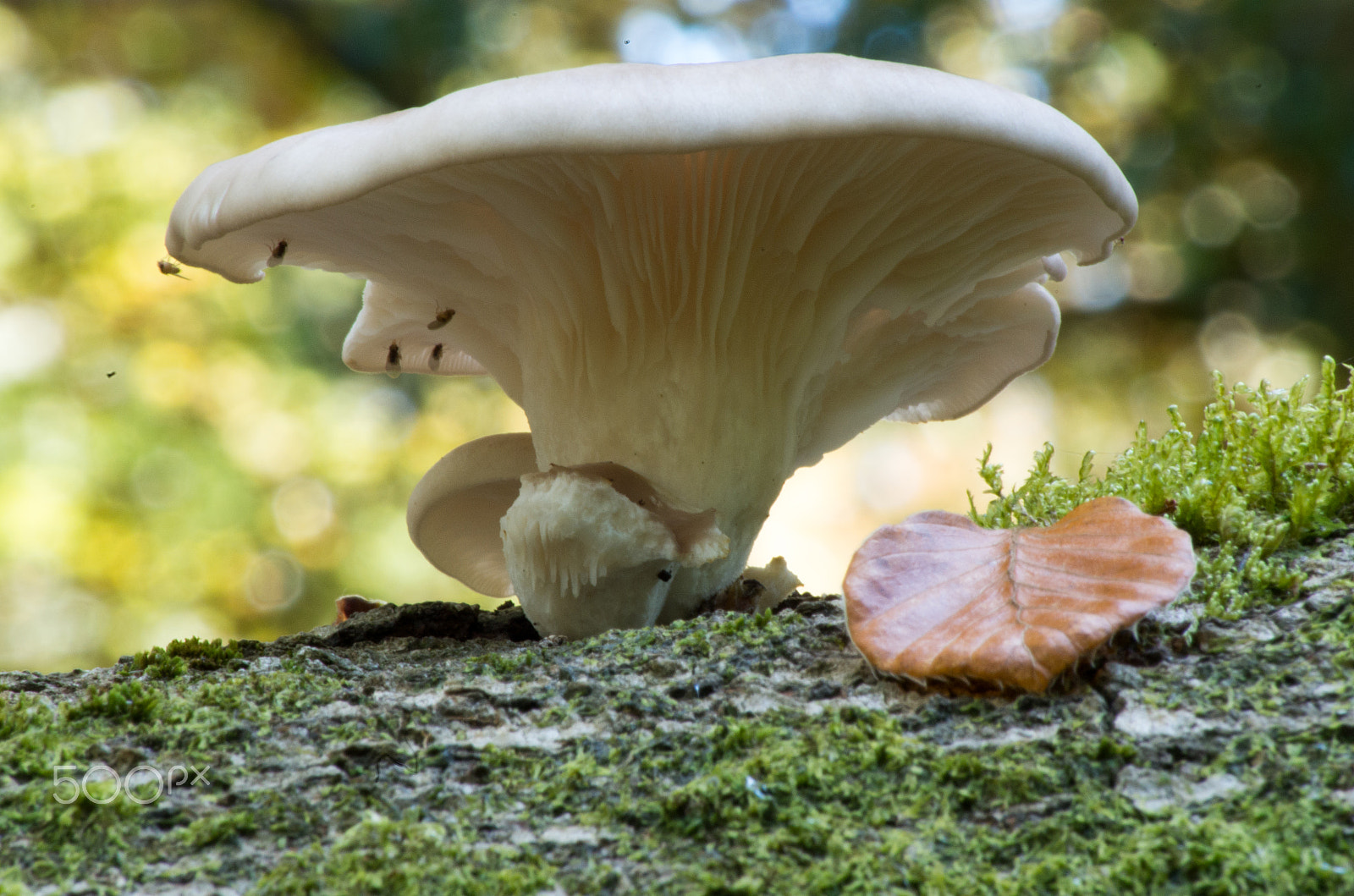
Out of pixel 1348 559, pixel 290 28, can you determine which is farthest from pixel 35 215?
pixel 1348 559

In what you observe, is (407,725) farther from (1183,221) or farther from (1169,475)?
(1183,221)

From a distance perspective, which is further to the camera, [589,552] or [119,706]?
[589,552]

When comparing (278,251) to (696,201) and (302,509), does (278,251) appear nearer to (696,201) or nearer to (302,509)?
(696,201)

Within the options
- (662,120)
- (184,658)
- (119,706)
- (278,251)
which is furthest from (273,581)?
(662,120)

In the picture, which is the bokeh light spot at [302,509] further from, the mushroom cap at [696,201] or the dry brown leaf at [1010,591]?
the dry brown leaf at [1010,591]

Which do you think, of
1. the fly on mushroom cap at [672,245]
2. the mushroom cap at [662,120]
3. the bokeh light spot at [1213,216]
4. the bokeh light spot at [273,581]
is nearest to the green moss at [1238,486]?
the fly on mushroom cap at [672,245]

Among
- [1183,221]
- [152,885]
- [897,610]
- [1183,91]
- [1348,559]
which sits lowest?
[152,885]

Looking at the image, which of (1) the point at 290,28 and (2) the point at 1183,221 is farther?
(1) the point at 290,28
